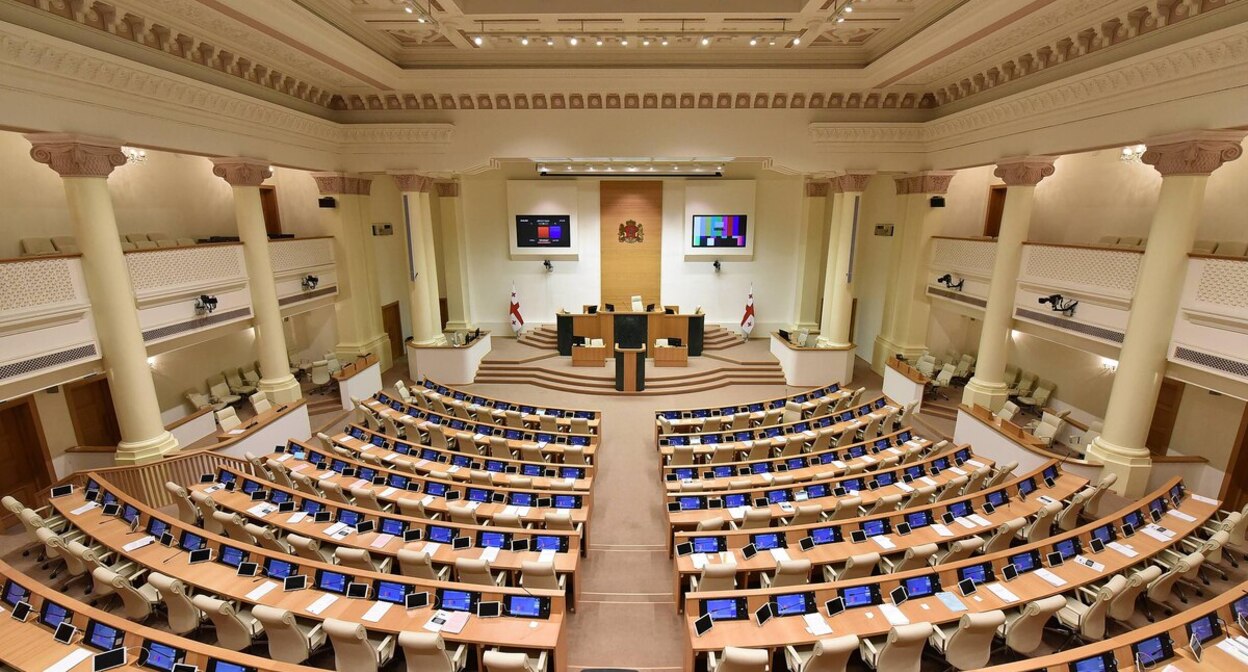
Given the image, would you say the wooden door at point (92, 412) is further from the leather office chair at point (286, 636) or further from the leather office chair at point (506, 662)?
the leather office chair at point (506, 662)

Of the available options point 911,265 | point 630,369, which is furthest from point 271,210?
point 911,265

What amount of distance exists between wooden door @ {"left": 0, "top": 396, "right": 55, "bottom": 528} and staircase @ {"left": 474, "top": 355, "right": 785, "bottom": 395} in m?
8.84

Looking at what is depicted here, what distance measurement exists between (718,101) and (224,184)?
44.4 ft

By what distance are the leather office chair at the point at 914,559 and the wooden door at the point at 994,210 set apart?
491 inches

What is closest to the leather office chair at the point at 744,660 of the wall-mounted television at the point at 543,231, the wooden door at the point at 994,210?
the wooden door at the point at 994,210

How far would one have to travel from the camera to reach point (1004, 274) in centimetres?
1126

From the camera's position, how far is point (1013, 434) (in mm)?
9750

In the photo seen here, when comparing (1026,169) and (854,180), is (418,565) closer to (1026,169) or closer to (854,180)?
(1026,169)

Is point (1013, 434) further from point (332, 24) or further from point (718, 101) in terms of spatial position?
point (332, 24)

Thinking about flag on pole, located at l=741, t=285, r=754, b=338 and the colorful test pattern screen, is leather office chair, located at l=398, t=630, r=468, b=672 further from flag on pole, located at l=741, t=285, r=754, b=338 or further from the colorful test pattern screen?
the colorful test pattern screen

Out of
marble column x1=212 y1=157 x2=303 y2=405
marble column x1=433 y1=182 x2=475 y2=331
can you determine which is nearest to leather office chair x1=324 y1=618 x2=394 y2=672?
marble column x1=212 y1=157 x2=303 y2=405

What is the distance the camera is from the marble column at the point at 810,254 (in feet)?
57.9

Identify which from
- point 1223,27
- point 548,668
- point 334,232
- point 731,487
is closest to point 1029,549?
point 731,487

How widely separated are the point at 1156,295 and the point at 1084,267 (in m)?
1.82
